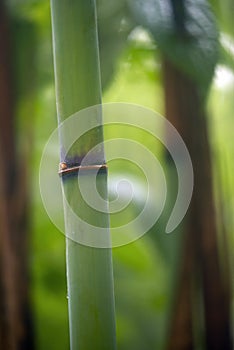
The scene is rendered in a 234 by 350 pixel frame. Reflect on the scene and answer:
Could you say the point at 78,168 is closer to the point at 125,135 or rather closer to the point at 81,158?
the point at 81,158

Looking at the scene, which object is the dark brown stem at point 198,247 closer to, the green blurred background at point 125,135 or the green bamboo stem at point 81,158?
the green blurred background at point 125,135

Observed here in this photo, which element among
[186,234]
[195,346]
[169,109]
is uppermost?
[169,109]

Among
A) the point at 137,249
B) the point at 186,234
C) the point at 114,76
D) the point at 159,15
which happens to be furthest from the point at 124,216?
the point at 159,15

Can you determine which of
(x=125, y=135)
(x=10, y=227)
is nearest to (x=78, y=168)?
(x=10, y=227)

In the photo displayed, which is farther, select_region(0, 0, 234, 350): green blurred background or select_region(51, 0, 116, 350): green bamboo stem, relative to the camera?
select_region(0, 0, 234, 350): green blurred background

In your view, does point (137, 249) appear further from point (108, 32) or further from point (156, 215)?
point (108, 32)

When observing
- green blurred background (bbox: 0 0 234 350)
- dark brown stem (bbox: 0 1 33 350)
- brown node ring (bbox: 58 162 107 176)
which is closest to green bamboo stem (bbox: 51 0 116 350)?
brown node ring (bbox: 58 162 107 176)

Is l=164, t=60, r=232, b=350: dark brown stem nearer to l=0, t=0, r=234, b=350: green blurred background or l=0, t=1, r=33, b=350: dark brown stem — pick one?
l=0, t=0, r=234, b=350: green blurred background

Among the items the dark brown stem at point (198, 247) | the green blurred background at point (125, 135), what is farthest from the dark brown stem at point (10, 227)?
the dark brown stem at point (198, 247)
